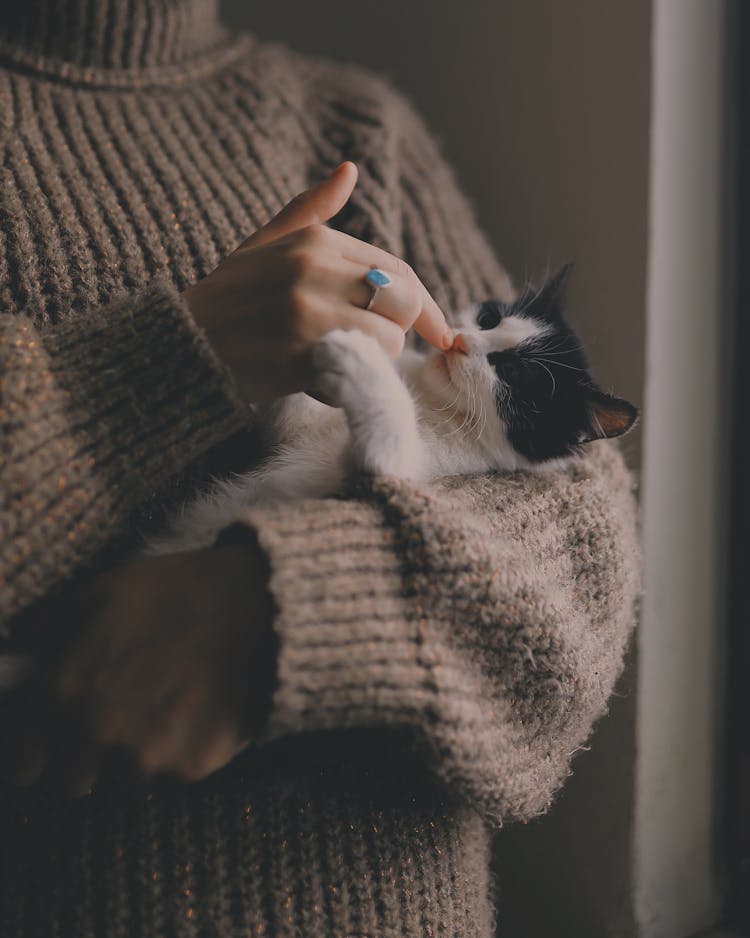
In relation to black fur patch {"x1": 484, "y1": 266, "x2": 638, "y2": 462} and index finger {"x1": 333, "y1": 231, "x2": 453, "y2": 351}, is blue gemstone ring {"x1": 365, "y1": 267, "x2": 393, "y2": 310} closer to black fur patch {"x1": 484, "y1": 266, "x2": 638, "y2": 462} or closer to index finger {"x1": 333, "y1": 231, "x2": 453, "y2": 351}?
index finger {"x1": 333, "y1": 231, "x2": 453, "y2": 351}

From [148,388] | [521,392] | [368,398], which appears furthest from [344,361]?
[521,392]

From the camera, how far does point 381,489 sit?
21.4 inches

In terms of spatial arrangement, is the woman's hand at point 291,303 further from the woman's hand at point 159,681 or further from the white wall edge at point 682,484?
the white wall edge at point 682,484

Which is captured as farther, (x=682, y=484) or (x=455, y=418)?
(x=682, y=484)

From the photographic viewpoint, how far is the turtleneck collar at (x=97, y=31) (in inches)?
32.5

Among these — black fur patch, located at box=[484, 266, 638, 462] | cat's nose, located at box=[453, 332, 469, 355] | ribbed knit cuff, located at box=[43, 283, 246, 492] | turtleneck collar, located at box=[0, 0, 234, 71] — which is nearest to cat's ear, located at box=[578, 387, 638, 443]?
black fur patch, located at box=[484, 266, 638, 462]

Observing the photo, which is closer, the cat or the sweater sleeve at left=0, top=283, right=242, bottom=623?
the sweater sleeve at left=0, top=283, right=242, bottom=623

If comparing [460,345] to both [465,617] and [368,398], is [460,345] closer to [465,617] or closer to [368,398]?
[368,398]

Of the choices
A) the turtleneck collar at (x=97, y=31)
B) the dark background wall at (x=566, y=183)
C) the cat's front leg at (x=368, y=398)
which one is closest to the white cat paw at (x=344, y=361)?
the cat's front leg at (x=368, y=398)

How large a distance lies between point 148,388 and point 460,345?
0.33m

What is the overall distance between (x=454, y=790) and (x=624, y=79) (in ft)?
2.61

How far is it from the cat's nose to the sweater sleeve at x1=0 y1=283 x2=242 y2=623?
28 cm

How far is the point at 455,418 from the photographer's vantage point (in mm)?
759

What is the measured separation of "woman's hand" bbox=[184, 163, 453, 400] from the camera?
0.56m
